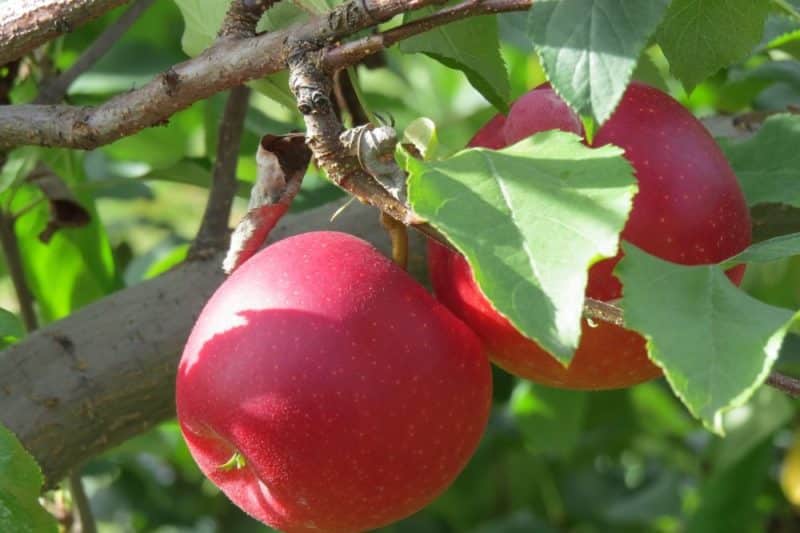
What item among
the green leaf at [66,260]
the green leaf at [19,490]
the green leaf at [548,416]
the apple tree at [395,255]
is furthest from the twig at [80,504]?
the green leaf at [548,416]

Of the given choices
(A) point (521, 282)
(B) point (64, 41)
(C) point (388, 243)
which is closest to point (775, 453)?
(C) point (388, 243)

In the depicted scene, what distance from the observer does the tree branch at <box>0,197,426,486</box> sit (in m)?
0.96

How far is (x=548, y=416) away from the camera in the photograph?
1.72 metres

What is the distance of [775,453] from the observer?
1887 mm

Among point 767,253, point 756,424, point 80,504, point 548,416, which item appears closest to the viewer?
point 767,253

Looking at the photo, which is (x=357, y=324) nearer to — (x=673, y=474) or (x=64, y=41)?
(x=64, y=41)

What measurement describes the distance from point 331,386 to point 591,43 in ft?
0.78

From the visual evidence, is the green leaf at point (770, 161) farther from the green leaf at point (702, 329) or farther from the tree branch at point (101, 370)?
the tree branch at point (101, 370)

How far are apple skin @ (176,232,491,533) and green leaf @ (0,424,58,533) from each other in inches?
3.9

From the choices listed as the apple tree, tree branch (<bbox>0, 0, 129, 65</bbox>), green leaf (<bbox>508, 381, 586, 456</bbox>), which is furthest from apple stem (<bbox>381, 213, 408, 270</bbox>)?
green leaf (<bbox>508, 381, 586, 456</bbox>)

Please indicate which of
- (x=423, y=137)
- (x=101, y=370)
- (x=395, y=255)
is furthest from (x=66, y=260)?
(x=423, y=137)

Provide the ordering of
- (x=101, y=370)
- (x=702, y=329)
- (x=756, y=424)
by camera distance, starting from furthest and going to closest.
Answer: (x=756, y=424), (x=101, y=370), (x=702, y=329)

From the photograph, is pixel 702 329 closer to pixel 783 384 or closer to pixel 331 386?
pixel 783 384

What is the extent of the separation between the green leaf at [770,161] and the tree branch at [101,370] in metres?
0.43
